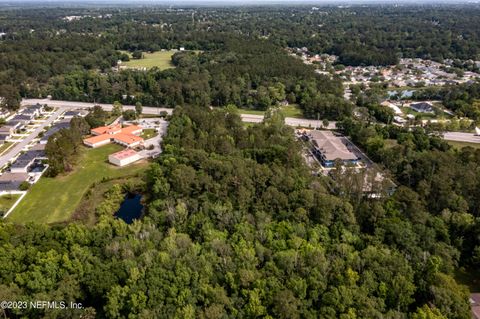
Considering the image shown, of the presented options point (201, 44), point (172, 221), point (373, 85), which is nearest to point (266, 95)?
point (373, 85)

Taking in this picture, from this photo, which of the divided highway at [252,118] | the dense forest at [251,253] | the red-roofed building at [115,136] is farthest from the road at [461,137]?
the red-roofed building at [115,136]

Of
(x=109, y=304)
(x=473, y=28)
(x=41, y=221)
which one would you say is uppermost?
(x=473, y=28)

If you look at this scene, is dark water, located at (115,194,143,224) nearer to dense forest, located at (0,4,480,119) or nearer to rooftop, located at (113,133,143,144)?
rooftop, located at (113,133,143,144)

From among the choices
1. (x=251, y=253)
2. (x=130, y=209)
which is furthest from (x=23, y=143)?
(x=251, y=253)

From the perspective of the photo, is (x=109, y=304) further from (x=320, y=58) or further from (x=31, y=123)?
(x=320, y=58)

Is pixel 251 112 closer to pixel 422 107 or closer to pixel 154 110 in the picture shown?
pixel 154 110

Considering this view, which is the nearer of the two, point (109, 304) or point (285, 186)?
point (109, 304)

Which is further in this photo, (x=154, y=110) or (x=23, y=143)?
(x=154, y=110)
